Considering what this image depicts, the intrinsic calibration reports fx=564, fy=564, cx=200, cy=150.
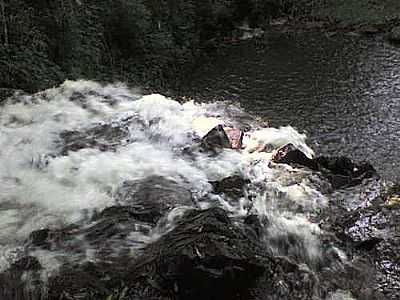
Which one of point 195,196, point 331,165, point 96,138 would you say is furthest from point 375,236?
point 96,138

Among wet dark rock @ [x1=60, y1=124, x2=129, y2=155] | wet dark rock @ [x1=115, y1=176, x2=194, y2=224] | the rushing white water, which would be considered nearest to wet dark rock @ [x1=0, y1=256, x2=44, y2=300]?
the rushing white water

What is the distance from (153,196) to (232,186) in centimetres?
126

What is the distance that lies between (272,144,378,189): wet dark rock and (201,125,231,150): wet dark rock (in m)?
0.97

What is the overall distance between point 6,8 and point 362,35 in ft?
40.0

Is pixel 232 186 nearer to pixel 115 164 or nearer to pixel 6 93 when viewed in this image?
pixel 115 164

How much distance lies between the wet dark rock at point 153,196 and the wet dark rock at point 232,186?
0.50 meters

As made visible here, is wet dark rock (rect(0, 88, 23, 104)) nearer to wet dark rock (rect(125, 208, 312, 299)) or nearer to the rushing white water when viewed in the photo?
the rushing white water

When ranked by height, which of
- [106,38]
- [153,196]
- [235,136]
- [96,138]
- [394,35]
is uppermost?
[394,35]

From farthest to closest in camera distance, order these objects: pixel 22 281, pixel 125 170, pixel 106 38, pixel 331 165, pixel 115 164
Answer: pixel 106 38
pixel 331 165
pixel 115 164
pixel 125 170
pixel 22 281

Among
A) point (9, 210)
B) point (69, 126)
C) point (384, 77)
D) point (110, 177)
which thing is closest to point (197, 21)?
point (384, 77)

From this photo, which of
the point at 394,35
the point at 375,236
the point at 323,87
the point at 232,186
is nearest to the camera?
the point at 375,236

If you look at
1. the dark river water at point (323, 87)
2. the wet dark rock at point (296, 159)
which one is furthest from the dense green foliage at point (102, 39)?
the wet dark rock at point (296, 159)

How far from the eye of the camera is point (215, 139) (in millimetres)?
9961

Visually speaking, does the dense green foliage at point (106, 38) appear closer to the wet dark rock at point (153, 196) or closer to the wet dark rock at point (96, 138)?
the wet dark rock at point (96, 138)
